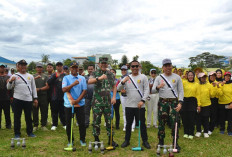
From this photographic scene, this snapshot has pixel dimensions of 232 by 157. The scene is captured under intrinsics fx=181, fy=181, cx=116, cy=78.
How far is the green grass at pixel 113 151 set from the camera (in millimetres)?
5137

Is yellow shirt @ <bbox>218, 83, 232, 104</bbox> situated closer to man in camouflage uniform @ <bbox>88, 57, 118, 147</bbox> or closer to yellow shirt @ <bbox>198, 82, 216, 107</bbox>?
yellow shirt @ <bbox>198, 82, 216, 107</bbox>

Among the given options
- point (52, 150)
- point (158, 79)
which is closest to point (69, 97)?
point (52, 150)

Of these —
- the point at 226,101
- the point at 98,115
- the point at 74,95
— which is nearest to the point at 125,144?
the point at 98,115

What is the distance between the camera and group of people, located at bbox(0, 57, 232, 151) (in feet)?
17.8

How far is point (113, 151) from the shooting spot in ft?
17.5

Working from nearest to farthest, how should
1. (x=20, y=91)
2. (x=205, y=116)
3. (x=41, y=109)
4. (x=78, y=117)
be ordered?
(x=78, y=117) < (x=20, y=91) < (x=205, y=116) < (x=41, y=109)

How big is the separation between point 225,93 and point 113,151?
5303mm

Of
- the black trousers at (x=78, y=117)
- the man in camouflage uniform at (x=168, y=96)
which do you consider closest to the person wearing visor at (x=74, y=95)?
the black trousers at (x=78, y=117)

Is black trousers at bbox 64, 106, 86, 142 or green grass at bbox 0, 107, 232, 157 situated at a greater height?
black trousers at bbox 64, 106, 86, 142

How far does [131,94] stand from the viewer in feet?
18.5

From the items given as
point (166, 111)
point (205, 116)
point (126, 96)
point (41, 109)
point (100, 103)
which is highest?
point (126, 96)

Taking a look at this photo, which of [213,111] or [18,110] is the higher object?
[18,110]

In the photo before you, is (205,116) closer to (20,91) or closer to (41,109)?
(41,109)

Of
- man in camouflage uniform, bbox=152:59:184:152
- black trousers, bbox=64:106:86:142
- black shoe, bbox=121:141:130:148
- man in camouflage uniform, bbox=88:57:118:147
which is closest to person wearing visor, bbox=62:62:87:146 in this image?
black trousers, bbox=64:106:86:142
